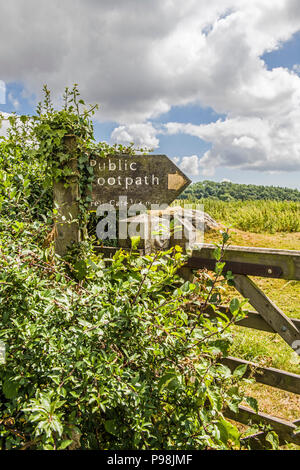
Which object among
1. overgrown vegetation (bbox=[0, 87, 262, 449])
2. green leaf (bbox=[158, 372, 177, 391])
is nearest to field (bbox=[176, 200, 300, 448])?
overgrown vegetation (bbox=[0, 87, 262, 449])

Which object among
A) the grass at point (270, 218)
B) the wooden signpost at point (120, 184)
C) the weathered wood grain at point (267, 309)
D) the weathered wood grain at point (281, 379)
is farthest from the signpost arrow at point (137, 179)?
the grass at point (270, 218)

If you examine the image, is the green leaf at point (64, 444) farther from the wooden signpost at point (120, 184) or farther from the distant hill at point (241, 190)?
the distant hill at point (241, 190)

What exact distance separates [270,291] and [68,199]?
5.11m

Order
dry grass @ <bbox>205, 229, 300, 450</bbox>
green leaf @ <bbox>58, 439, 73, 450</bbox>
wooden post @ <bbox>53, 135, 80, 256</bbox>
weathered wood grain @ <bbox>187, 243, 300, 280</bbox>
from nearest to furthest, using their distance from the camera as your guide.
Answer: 1. green leaf @ <bbox>58, 439, 73, 450</bbox>
2. weathered wood grain @ <bbox>187, 243, 300, 280</bbox>
3. wooden post @ <bbox>53, 135, 80, 256</bbox>
4. dry grass @ <bbox>205, 229, 300, 450</bbox>

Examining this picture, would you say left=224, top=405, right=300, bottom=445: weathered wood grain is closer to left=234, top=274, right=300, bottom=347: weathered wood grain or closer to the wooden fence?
the wooden fence

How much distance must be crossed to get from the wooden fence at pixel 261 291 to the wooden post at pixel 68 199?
1.13 m

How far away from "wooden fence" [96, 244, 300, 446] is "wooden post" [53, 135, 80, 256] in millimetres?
1132

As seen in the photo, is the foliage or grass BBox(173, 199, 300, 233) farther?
grass BBox(173, 199, 300, 233)

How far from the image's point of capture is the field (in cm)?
342

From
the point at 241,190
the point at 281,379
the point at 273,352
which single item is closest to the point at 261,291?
the point at 281,379

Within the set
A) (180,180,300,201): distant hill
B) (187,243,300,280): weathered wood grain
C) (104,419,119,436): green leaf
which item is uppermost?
(180,180,300,201): distant hill

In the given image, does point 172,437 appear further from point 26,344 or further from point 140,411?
point 26,344

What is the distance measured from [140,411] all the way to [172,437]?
320 mm

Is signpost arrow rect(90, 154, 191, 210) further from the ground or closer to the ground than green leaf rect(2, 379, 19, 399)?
further from the ground
